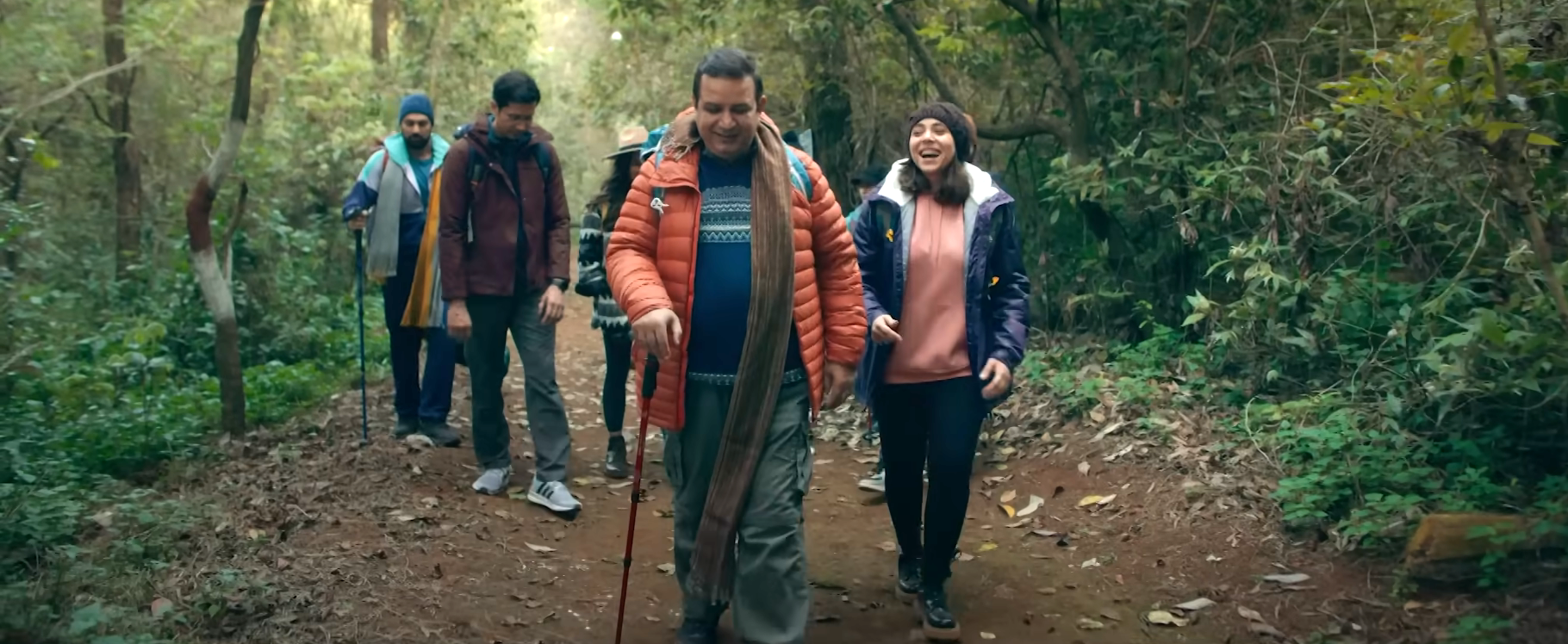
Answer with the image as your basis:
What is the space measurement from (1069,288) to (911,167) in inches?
214

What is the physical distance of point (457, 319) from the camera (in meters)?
6.29

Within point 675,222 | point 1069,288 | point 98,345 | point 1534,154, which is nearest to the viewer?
point 675,222

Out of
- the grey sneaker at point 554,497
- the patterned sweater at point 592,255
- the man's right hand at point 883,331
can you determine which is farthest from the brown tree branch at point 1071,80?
the man's right hand at point 883,331

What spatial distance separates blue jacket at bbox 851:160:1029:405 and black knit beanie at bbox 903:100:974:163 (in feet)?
0.35

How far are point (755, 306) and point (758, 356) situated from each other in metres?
0.17

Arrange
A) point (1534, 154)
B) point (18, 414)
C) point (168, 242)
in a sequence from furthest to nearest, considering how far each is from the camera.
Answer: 1. point (168, 242)
2. point (18, 414)
3. point (1534, 154)

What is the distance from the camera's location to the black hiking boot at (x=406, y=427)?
782 cm

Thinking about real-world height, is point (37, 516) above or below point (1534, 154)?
below

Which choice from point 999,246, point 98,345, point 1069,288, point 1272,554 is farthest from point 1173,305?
point 98,345

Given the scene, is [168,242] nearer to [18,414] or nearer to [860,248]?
[18,414]

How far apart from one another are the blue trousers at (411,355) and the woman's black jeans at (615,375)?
1100 millimetres

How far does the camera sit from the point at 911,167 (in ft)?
16.1

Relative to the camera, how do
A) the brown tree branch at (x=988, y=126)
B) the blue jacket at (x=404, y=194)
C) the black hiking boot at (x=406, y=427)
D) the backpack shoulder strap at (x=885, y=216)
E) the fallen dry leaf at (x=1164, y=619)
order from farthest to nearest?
the brown tree branch at (x=988, y=126), the black hiking boot at (x=406, y=427), the blue jacket at (x=404, y=194), the fallen dry leaf at (x=1164, y=619), the backpack shoulder strap at (x=885, y=216)

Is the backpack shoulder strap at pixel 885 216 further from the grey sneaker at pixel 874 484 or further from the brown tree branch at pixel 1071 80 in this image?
the brown tree branch at pixel 1071 80
